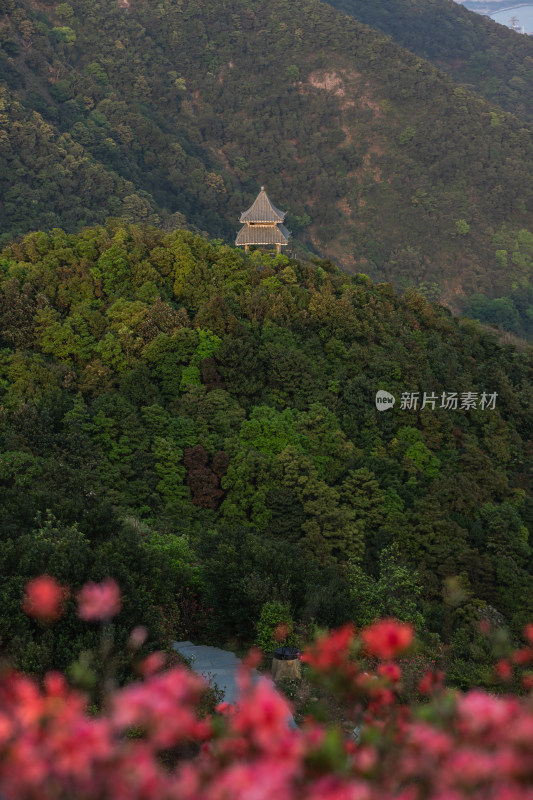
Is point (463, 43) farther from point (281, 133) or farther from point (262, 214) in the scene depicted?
point (262, 214)

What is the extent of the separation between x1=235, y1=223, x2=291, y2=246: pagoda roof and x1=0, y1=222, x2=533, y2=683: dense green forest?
4.02 metres

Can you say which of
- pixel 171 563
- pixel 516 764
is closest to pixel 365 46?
pixel 171 563

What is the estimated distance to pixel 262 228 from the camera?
38.2 meters

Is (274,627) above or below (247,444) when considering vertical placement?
above

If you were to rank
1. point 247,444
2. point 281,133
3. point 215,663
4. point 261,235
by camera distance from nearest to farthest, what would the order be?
point 215,663, point 247,444, point 261,235, point 281,133

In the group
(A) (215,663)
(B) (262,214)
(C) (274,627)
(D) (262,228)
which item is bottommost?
(A) (215,663)

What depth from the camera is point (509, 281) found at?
83.1 m

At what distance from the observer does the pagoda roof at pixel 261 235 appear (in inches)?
1476

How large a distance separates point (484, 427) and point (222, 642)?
19.3m
